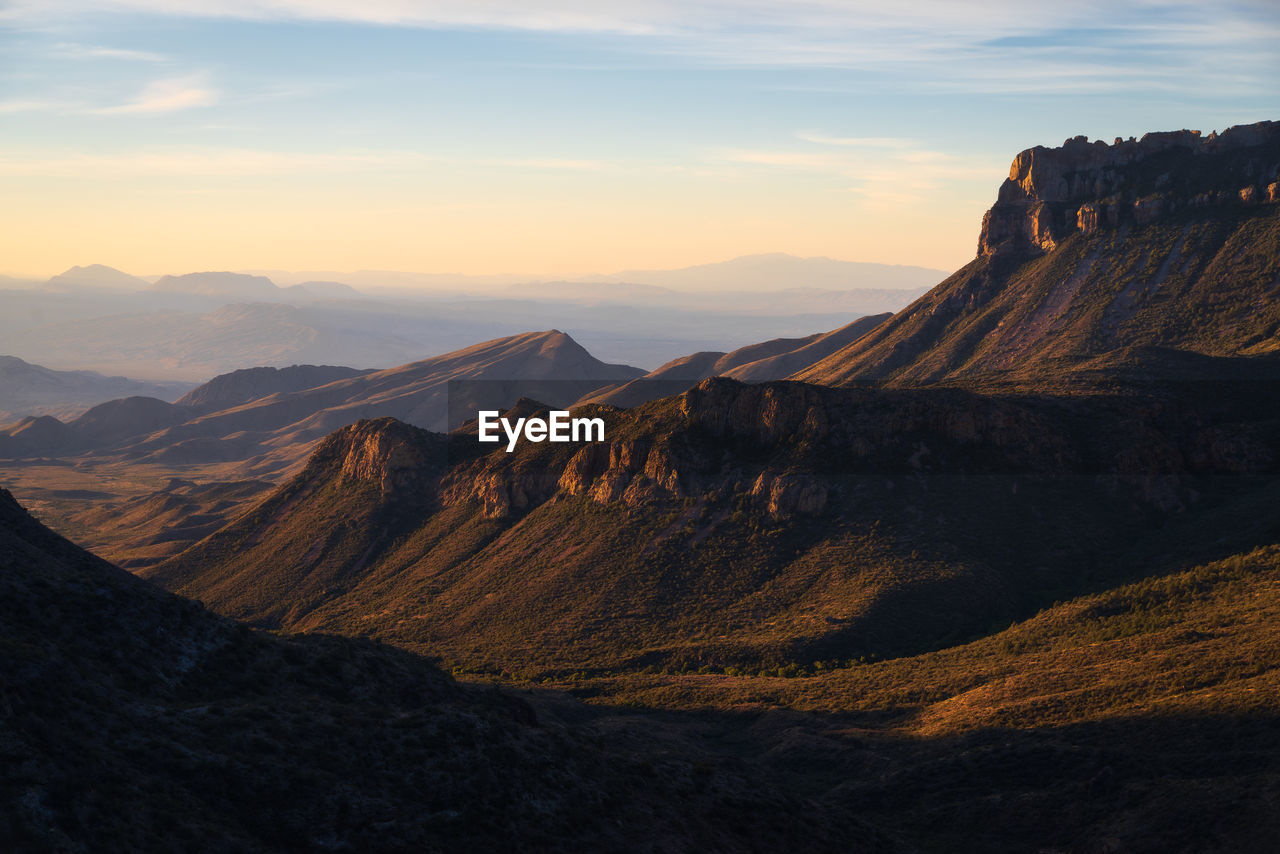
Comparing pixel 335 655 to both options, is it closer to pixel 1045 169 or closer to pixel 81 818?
pixel 81 818

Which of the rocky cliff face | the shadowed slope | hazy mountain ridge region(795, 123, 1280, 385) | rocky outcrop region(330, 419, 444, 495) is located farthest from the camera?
the rocky cliff face

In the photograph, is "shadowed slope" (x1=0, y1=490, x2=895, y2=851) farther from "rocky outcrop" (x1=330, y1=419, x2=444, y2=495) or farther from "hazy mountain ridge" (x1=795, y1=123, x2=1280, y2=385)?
"hazy mountain ridge" (x1=795, y1=123, x2=1280, y2=385)

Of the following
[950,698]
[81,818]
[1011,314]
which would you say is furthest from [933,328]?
[81,818]

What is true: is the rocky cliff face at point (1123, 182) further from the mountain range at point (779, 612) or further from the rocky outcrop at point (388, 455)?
the rocky outcrop at point (388, 455)

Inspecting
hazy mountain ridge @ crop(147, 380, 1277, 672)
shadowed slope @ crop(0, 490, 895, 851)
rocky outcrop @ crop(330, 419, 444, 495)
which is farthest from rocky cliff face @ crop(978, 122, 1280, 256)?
shadowed slope @ crop(0, 490, 895, 851)

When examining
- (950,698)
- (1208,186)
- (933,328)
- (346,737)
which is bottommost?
(950,698)
